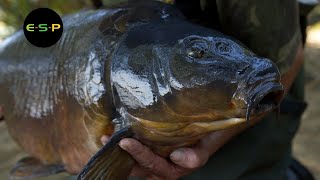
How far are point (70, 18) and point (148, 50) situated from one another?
1.61ft

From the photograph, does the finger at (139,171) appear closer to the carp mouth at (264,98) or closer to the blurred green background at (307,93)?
the carp mouth at (264,98)

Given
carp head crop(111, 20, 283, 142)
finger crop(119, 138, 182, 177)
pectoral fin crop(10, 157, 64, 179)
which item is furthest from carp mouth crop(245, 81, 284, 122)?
pectoral fin crop(10, 157, 64, 179)

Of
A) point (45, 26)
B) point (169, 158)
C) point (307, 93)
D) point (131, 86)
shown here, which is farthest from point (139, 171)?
point (307, 93)

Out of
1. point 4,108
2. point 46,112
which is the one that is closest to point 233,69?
point 46,112

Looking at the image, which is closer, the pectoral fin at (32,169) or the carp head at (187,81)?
the carp head at (187,81)

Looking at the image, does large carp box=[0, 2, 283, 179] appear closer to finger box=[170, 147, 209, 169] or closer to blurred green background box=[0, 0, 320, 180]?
finger box=[170, 147, 209, 169]

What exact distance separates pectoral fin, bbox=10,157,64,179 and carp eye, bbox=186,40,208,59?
2.59 ft

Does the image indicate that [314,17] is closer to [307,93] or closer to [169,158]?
[307,93]

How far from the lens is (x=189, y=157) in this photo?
171 centimetres

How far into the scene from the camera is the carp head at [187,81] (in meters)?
1.34

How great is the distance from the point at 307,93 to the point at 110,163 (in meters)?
2.65

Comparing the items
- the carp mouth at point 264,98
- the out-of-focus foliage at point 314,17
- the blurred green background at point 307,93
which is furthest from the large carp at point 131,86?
the out-of-focus foliage at point 314,17

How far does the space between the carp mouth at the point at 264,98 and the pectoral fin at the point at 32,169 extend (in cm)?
94

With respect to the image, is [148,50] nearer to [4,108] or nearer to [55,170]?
[55,170]
